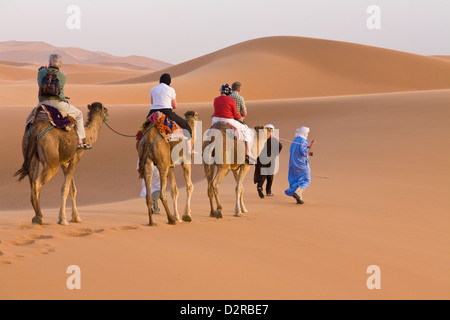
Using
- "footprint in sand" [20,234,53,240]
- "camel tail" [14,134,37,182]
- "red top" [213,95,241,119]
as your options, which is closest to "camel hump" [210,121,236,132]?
"red top" [213,95,241,119]

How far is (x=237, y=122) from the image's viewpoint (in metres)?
11.7

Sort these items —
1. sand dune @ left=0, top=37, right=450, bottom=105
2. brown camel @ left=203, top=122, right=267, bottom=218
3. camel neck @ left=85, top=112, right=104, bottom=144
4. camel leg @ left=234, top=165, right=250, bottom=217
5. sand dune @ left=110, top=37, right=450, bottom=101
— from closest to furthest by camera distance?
camel neck @ left=85, top=112, right=104, bottom=144
brown camel @ left=203, top=122, right=267, bottom=218
camel leg @ left=234, top=165, right=250, bottom=217
sand dune @ left=0, top=37, right=450, bottom=105
sand dune @ left=110, top=37, right=450, bottom=101

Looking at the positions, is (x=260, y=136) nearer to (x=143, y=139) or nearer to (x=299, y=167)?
(x=299, y=167)

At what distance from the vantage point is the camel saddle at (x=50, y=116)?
9.89 meters

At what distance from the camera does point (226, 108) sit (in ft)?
38.2

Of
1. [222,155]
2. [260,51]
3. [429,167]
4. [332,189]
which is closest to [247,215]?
[222,155]

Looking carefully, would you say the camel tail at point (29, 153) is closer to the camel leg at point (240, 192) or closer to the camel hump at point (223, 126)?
the camel hump at point (223, 126)

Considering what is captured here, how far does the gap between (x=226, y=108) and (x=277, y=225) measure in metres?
2.52

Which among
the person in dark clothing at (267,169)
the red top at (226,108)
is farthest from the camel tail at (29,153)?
the person in dark clothing at (267,169)

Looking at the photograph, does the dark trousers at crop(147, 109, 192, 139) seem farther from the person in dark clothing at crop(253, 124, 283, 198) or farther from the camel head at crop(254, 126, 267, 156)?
the person in dark clothing at crop(253, 124, 283, 198)

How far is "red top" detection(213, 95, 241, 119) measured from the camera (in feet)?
38.2

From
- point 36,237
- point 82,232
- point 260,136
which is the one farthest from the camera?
point 260,136

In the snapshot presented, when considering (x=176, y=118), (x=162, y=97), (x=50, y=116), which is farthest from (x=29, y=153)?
(x=176, y=118)

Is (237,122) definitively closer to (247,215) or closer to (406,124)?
(247,215)
